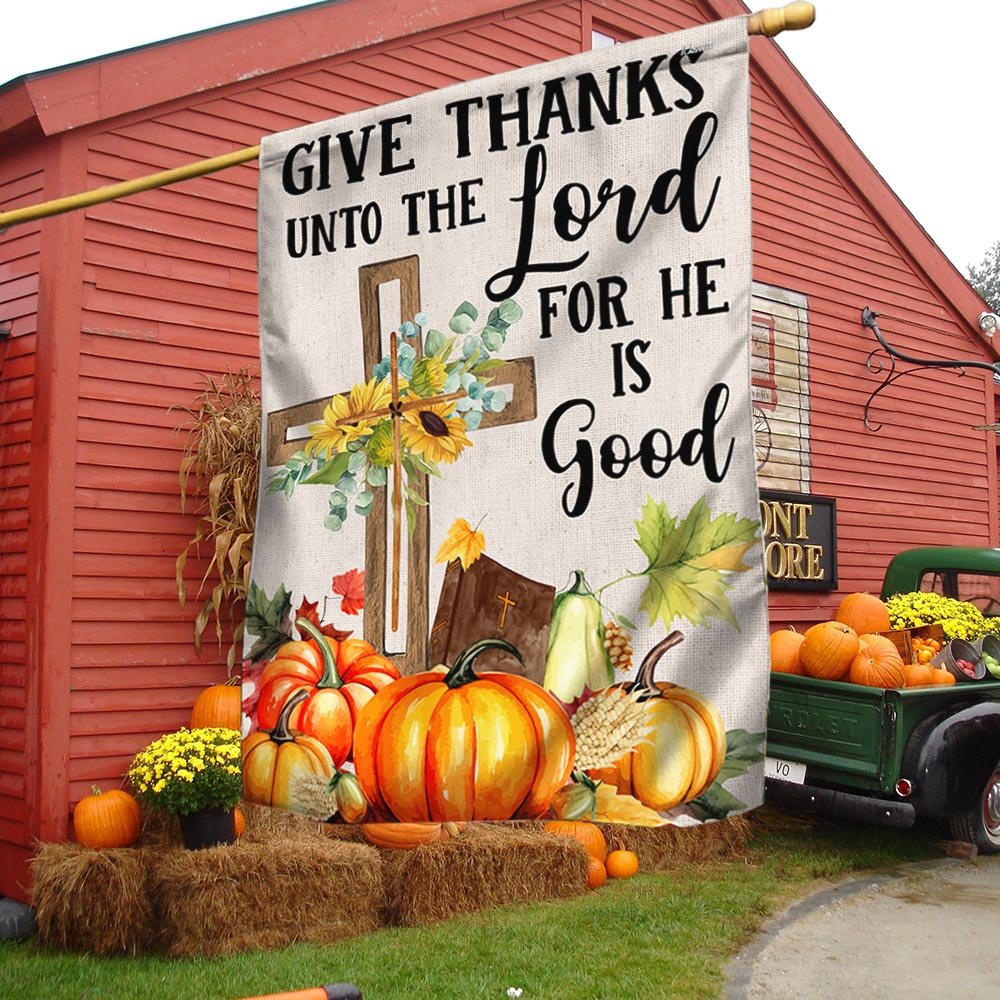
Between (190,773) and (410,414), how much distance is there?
3.93 metres

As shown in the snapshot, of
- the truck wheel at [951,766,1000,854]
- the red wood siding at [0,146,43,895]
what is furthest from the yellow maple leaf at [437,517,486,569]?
the truck wheel at [951,766,1000,854]

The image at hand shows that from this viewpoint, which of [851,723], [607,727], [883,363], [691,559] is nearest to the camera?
[691,559]

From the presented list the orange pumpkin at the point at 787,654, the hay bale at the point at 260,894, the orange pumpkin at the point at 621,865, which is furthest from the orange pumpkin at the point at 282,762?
the orange pumpkin at the point at 787,654

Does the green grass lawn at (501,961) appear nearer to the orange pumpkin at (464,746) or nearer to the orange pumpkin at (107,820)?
the orange pumpkin at (107,820)

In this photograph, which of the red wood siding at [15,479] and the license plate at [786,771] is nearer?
the red wood siding at [15,479]

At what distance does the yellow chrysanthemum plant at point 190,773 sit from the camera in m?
6.03

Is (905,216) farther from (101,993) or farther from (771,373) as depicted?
(101,993)

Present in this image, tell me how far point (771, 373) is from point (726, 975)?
256 inches

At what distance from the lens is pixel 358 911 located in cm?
614

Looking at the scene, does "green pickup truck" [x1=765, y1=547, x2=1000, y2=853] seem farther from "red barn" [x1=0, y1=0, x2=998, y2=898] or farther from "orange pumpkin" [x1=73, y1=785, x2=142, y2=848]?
"orange pumpkin" [x1=73, y1=785, x2=142, y2=848]

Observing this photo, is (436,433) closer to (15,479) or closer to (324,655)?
(324,655)

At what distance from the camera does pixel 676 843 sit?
8.02 metres

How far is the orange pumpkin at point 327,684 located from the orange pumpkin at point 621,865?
5.14 meters

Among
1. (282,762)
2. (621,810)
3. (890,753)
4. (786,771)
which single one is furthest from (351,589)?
(786,771)
